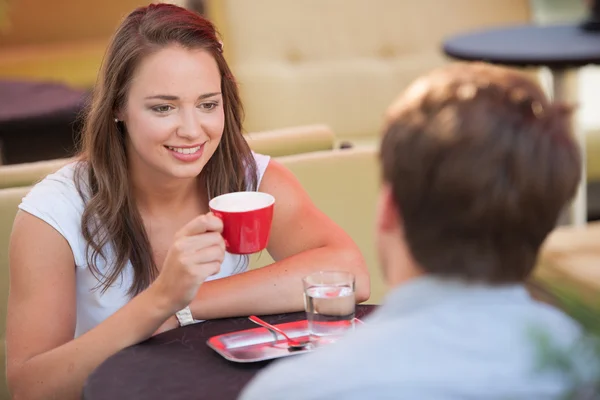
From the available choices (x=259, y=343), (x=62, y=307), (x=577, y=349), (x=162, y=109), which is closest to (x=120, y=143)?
(x=162, y=109)

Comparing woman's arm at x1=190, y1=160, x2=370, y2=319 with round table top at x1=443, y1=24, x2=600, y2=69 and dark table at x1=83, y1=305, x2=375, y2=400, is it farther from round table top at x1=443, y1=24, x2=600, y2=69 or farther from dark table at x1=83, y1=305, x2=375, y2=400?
round table top at x1=443, y1=24, x2=600, y2=69

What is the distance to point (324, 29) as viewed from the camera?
4.66 metres

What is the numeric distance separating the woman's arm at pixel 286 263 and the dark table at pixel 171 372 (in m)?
0.11

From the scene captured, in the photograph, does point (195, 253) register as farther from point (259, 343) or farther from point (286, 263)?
point (286, 263)

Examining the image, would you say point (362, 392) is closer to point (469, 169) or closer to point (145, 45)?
Result: point (469, 169)

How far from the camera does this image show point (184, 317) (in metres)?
1.76

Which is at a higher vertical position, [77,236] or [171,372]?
[77,236]

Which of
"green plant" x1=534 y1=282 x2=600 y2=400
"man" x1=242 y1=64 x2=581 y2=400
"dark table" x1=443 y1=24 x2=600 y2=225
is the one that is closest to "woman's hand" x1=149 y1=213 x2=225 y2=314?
"man" x1=242 y1=64 x2=581 y2=400

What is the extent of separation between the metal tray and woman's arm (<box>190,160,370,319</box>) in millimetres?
117

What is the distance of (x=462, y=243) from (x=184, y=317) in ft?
2.84

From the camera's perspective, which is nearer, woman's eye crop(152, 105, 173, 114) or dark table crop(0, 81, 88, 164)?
woman's eye crop(152, 105, 173, 114)

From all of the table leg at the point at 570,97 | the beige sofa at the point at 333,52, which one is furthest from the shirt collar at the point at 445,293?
the beige sofa at the point at 333,52

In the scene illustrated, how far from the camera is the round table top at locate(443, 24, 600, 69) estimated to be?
3.71 m

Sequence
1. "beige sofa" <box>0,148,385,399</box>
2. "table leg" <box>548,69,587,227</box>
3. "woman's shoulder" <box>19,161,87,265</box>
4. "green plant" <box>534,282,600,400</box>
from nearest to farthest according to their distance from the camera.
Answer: "green plant" <box>534,282,600,400</box>, "woman's shoulder" <box>19,161,87,265</box>, "beige sofa" <box>0,148,385,399</box>, "table leg" <box>548,69,587,227</box>
